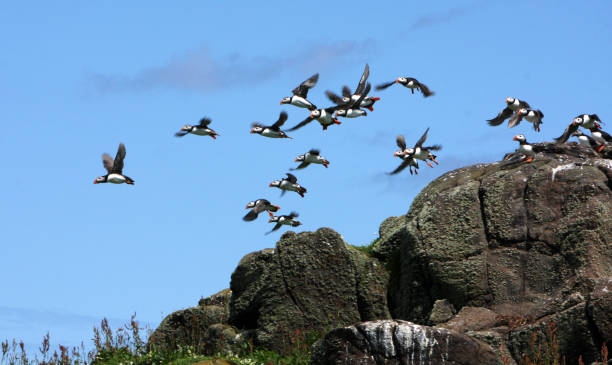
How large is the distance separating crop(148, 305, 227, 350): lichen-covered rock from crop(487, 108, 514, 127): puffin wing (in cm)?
888

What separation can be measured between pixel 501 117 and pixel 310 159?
5547mm

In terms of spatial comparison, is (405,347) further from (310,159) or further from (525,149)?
(310,159)

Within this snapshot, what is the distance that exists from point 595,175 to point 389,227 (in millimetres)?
5046

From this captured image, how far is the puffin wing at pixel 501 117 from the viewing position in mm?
22328

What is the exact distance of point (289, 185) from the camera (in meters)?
23.8

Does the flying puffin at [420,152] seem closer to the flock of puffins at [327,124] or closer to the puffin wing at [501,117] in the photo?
the flock of puffins at [327,124]

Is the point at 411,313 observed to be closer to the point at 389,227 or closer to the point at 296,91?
the point at 389,227

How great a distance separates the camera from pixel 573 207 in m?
16.5

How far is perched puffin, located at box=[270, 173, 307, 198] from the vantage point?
23.8 meters

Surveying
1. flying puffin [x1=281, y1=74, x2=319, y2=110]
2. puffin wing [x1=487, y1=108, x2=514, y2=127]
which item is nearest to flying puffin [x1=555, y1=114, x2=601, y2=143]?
puffin wing [x1=487, y1=108, x2=514, y2=127]

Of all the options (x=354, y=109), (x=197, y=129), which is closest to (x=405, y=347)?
(x=354, y=109)

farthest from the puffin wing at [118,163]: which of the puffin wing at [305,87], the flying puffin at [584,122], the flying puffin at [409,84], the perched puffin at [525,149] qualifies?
the flying puffin at [584,122]

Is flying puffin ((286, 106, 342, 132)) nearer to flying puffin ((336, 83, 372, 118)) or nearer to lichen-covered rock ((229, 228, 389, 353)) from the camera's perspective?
flying puffin ((336, 83, 372, 118))

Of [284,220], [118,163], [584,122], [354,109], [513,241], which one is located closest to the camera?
[513,241]
